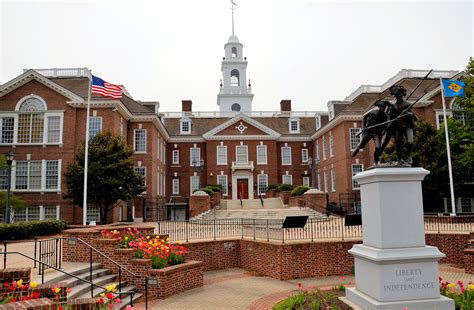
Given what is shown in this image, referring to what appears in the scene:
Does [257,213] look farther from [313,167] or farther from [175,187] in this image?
[313,167]

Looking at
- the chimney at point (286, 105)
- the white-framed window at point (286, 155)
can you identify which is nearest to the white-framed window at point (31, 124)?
the white-framed window at point (286, 155)

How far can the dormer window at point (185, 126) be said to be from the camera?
4275cm

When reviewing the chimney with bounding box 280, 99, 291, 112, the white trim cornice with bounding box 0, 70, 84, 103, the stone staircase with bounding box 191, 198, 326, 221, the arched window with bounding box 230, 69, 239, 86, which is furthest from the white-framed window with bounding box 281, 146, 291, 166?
the white trim cornice with bounding box 0, 70, 84, 103

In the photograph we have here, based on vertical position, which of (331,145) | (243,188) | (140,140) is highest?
(140,140)

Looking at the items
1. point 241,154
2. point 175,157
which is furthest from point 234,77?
point 175,157

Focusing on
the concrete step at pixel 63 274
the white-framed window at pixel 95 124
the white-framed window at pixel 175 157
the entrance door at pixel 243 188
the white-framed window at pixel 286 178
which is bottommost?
the concrete step at pixel 63 274

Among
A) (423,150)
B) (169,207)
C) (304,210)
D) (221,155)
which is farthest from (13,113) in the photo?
(423,150)

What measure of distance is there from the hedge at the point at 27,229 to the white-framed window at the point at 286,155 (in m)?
26.5

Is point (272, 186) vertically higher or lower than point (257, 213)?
higher

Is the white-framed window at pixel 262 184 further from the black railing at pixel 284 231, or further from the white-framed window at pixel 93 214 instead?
the black railing at pixel 284 231

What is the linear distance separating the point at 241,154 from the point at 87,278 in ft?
103

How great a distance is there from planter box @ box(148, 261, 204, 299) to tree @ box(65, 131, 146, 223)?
13276 mm

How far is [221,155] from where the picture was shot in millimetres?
41406

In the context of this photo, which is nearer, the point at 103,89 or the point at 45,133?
the point at 103,89
